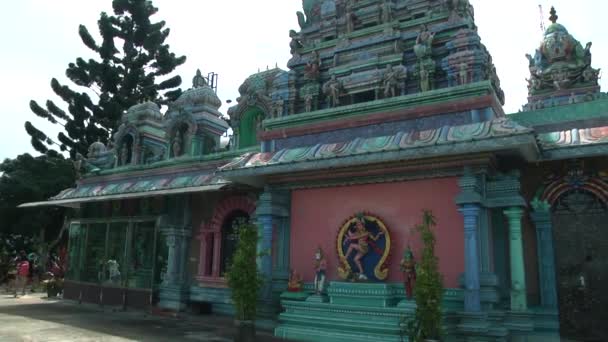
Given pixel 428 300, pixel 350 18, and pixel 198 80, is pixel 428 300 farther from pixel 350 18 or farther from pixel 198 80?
pixel 198 80

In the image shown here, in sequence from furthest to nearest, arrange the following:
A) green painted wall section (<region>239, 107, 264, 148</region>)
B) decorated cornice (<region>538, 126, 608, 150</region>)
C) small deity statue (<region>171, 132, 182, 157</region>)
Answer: small deity statue (<region>171, 132, 182, 157</region>) < green painted wall section (<region>239, 107, 264, 148</region>) < decorated cornice (<region>538, 126, 608, 150</region>)

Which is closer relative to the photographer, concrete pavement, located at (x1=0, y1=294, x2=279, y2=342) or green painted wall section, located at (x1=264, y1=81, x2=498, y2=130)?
green painted wall section, located at (x1=264, y1=81, x2=498, y2=130)

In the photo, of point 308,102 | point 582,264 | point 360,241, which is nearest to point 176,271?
point 308,102

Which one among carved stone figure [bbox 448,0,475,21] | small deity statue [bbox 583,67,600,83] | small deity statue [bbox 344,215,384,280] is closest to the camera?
small deity statue [bbox 344,215,384,280]

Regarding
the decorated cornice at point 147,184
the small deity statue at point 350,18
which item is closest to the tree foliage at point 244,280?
the decorated cornice at point 147,184

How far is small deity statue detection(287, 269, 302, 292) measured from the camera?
11359mm

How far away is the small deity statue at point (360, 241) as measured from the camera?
10758mm

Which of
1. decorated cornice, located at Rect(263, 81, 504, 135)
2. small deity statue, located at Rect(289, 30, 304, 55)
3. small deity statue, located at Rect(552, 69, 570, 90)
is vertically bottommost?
decorated cornice, located at Rect(263, 81, 504, 135)

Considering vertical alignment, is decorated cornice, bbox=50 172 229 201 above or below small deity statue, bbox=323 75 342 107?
below

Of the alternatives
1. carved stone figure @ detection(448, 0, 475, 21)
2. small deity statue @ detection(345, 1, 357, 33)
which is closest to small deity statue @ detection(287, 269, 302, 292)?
small deity statue @ detection(345, 1, 357, 33)

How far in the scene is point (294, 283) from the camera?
11406 millimetres

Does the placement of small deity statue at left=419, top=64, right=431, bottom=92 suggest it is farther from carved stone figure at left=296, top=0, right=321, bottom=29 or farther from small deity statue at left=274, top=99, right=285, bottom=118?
carved stone figure at left=296, top=0, right=321, bottom=29

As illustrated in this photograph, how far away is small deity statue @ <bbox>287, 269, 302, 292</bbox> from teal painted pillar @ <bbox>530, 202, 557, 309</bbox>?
16.8 feet

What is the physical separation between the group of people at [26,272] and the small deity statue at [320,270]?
47.6ft
